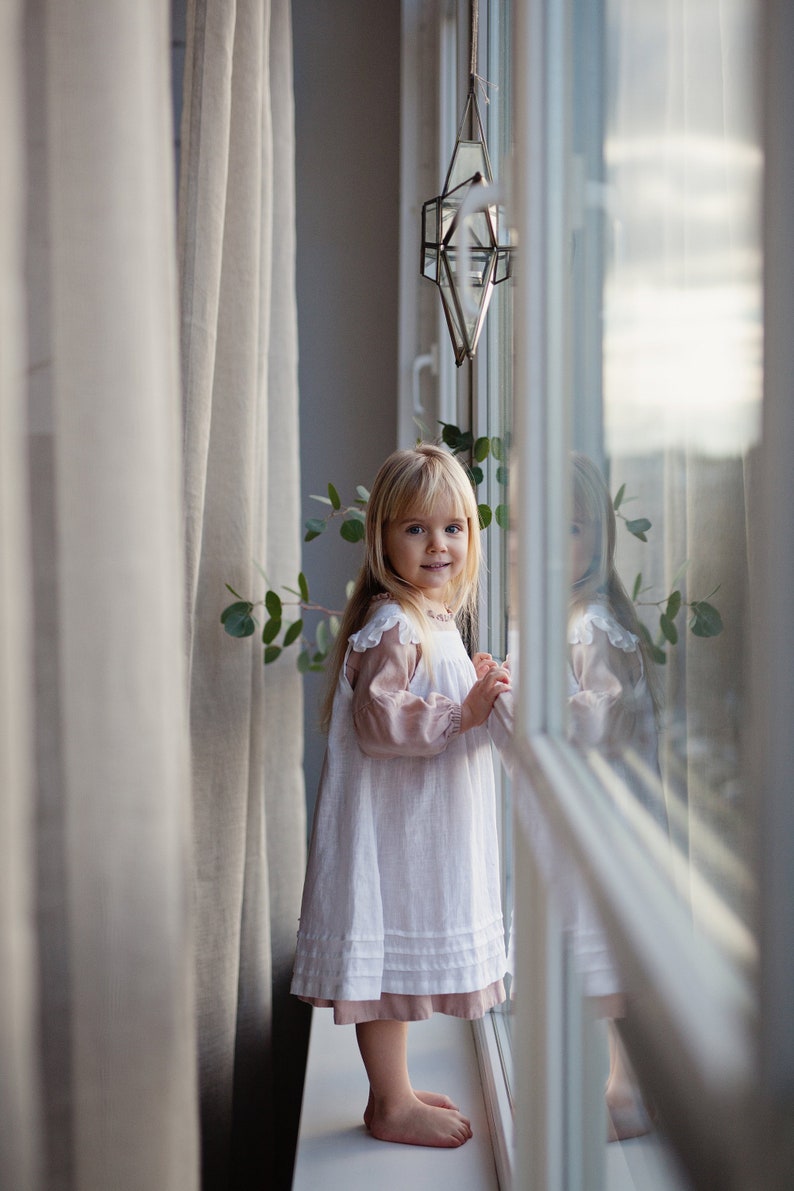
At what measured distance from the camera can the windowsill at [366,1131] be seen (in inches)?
42.4

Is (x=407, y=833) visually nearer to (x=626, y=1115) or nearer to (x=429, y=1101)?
(x=429, y=1101)

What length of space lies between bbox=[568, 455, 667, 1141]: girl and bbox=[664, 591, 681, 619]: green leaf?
0.05 m

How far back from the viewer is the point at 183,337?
1442mm

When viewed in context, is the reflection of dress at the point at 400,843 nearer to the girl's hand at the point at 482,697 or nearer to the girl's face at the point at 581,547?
the girl's hand at the point at 482,697

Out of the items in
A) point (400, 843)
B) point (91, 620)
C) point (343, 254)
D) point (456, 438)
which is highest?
point (343, 254)

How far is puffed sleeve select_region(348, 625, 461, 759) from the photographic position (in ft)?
3.58

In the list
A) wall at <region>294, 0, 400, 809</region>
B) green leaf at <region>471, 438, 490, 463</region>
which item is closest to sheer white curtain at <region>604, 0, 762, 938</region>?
green leaf at <region>471, 438, 490, 463</region>

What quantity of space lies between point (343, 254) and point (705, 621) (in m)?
2.01

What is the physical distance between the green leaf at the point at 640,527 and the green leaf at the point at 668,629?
61 millimetres

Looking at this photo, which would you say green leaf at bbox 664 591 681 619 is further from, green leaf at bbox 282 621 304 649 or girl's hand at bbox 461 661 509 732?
green leaf at bbox 282 621 304 649

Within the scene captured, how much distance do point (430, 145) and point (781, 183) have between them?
1.99 metres

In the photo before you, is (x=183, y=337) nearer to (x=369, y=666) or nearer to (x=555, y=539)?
(x=369, y=666)

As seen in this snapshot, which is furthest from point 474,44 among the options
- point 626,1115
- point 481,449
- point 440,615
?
point 626,1115

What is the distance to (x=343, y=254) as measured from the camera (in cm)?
219
